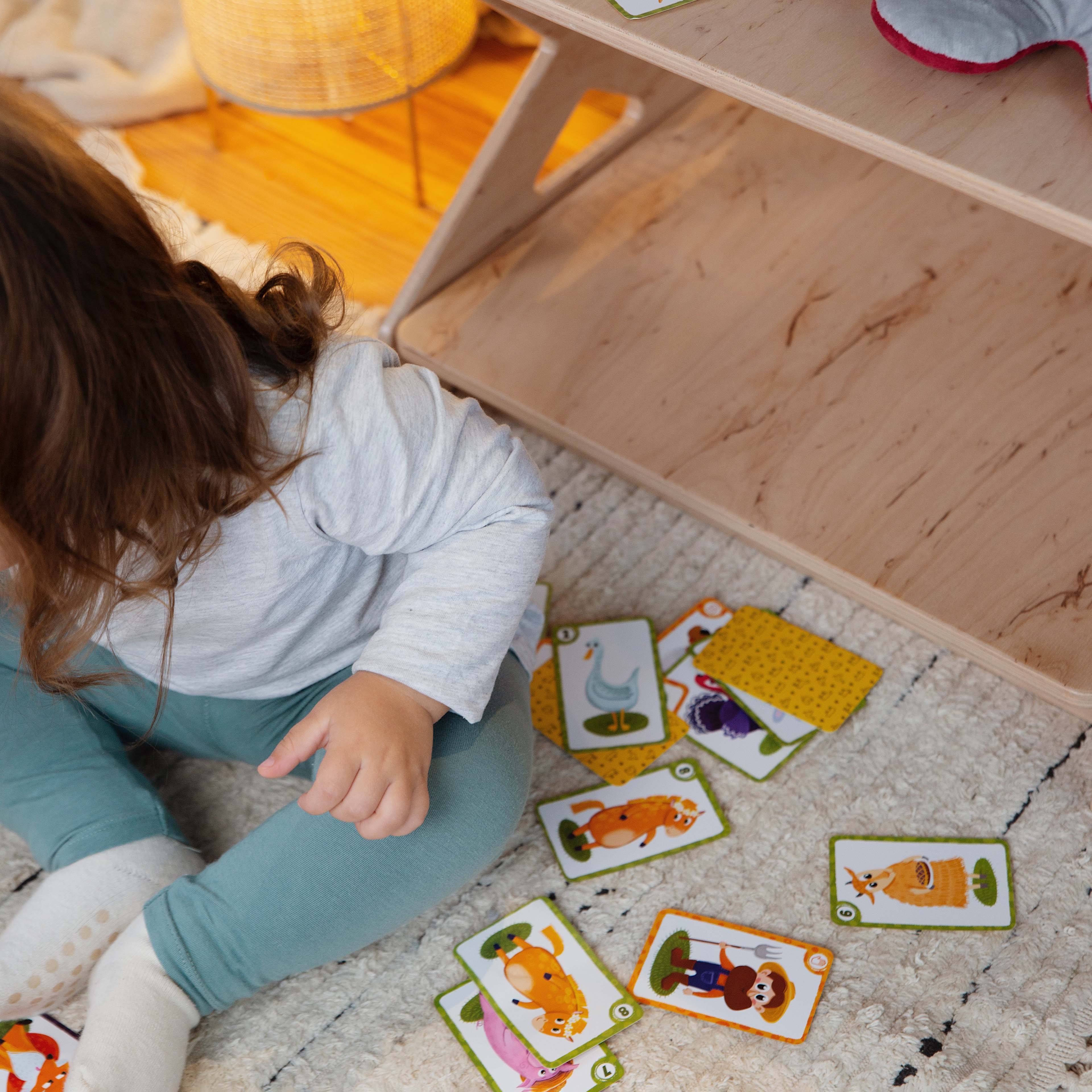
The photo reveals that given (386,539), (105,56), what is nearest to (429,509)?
(386,539)

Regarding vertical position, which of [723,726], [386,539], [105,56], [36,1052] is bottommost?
[36,1052]

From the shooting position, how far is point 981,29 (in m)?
0.73

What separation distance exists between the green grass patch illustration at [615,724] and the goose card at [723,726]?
3cm

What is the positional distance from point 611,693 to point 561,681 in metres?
0.04

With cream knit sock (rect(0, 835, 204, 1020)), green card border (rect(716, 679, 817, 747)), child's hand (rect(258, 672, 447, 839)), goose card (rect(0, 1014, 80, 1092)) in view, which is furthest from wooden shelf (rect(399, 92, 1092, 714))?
goose card (rect(0, 1014, 80, 1092))

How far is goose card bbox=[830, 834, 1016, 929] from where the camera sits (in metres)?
0.84

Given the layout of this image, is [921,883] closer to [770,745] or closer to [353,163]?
[770,745]

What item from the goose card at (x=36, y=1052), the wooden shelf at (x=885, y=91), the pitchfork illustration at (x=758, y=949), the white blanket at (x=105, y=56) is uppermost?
the wooden shelf at (x=885, y=91)

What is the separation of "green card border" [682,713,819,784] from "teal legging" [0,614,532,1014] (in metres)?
0.16

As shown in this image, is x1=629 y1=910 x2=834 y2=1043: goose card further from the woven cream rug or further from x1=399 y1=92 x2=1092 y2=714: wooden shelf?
x1=399 y1=92 x2=1092 y2=714: wooden shelf

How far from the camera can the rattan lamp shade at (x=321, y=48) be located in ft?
3.86

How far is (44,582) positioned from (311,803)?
20 centimetres

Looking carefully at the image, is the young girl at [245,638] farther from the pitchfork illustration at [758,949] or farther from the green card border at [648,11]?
the green card border at [648,11]

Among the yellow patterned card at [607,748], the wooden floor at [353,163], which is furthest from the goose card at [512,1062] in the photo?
the wooden floor at [353,163]
